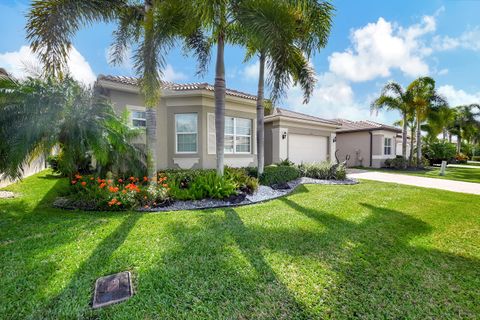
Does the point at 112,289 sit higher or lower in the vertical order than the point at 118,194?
lower

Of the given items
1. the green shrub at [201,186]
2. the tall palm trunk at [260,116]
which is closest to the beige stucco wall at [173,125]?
the tall palm trunk at [260,116]

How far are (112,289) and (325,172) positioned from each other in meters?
12.3

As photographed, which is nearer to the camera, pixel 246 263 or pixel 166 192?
pixel 246 263

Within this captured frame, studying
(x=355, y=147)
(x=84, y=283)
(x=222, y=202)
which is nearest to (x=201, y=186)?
(x=222, y=202)

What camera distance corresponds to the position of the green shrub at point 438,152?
25.1 m

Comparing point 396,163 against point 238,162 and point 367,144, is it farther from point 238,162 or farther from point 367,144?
point 238,162

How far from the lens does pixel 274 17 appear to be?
6.95m

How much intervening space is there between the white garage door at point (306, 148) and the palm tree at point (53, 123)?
12.2m

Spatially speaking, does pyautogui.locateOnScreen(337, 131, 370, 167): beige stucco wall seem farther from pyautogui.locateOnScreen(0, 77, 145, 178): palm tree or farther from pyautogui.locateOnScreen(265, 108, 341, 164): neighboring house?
pyautogui.locateOnScreen(0, 77, 145, 178): palm tree

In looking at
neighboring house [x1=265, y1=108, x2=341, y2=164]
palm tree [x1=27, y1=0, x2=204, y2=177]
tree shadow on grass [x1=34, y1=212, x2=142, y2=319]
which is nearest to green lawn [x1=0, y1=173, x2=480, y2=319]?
tree shadow on grass [x1=34, y1=212, x2=142, y2=319]

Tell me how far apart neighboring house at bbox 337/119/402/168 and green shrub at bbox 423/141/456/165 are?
479 cm

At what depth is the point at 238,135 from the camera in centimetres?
1273

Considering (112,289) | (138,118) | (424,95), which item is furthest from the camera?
(424,95)

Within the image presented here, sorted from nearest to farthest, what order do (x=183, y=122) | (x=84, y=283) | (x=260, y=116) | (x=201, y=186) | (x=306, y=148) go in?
1. (x=84, y=283)
2. (x=201, y=186)
3. (x=260, y=116)
4. (x=183, y=122)
5. (x=306, y=148)
